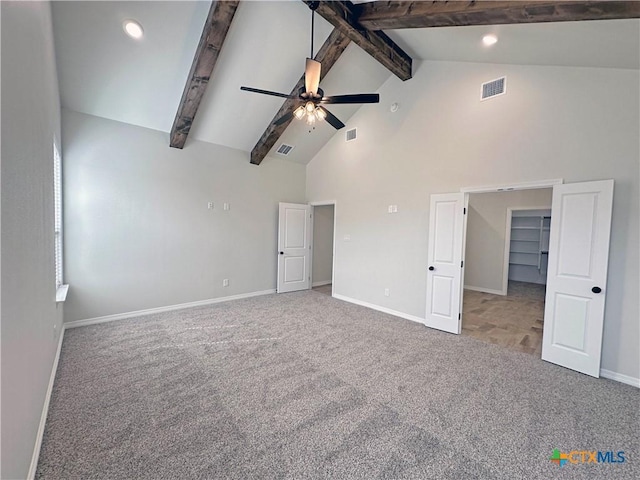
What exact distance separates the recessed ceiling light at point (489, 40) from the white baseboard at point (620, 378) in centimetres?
377

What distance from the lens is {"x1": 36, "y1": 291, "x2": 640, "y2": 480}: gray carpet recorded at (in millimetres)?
1729

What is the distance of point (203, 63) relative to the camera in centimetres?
338

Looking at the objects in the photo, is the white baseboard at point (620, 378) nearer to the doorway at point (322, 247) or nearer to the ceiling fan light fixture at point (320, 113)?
the ceiling fan light fixture at point (320, 113)

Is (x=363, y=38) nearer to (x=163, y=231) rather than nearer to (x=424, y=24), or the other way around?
(x=424, y=24)

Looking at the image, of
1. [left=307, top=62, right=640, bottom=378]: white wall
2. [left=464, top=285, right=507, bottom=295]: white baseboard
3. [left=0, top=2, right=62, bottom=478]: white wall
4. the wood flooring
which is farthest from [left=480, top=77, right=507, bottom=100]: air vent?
[left=464, top=285, right=507, bottom=295]: white baseboard

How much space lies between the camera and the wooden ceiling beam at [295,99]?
3.68 metres

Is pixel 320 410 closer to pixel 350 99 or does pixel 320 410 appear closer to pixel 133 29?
pixel 350 99

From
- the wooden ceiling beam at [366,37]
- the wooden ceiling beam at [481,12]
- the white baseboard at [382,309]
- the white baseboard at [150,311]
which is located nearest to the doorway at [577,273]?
the wooden ceiling beam at [481,12]

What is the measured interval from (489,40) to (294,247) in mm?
4761

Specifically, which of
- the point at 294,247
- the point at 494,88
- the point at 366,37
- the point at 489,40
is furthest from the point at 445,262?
the point at 294,247

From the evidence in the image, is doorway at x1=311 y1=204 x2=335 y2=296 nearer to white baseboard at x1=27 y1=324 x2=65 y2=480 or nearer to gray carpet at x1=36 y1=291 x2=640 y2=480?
gray carpet at x1=36 y1=291 x2=640 y2=480

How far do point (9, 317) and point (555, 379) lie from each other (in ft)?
13.8

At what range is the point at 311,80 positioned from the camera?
2.89m

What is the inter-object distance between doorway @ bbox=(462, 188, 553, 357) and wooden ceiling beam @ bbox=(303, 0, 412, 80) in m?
3.62
